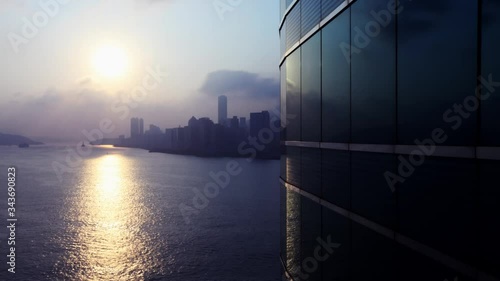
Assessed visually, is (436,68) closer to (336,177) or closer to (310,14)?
(336,177)

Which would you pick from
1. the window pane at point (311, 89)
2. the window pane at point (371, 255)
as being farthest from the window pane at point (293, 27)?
the window pane at point (371, 255)

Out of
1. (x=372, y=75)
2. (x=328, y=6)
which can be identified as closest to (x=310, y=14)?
(x=328, y=6)

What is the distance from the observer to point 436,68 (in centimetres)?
551

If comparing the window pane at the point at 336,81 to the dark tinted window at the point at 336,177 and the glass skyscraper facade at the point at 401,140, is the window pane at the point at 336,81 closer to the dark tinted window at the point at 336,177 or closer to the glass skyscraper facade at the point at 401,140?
the glass skyscraper facade at the point at 401,140

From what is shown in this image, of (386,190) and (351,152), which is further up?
(351,152)

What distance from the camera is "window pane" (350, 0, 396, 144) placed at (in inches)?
260

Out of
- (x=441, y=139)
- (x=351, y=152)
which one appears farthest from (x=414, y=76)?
(x=351, y=152)

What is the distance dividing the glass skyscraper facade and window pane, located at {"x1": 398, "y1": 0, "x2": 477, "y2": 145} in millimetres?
15

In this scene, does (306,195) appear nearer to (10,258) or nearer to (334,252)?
(334,252)

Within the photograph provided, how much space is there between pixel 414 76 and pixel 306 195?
5.33 metres

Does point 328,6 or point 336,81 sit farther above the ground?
point 328,6

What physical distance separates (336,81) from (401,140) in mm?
2758

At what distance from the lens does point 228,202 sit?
78.1m

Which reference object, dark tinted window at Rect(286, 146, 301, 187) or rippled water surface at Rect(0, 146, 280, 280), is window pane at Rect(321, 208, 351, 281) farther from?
rippled water surface at Rect(0, 146, 280, 280)
